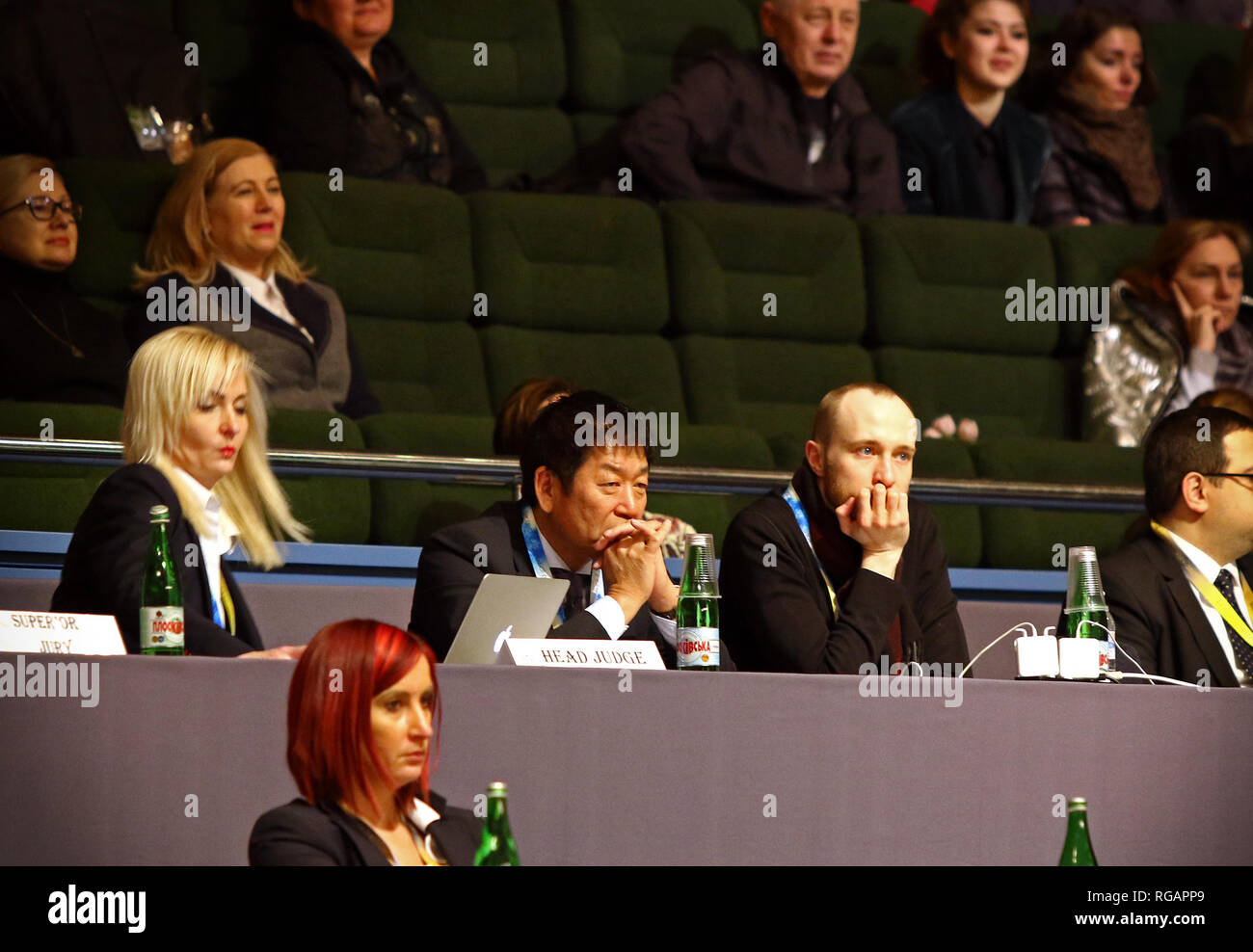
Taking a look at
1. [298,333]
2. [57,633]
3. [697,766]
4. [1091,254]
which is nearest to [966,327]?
[1091,254]

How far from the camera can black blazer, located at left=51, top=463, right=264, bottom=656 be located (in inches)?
105

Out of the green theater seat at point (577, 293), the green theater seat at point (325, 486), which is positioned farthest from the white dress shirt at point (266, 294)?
the green theater seat at point (577, 293)

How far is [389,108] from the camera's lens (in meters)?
4.59

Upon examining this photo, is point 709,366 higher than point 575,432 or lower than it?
higher

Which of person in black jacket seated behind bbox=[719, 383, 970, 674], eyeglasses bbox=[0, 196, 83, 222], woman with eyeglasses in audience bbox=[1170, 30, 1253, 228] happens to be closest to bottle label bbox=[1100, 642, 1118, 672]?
person in black jacket seated behind bbox=[719, 383, 970, 674]

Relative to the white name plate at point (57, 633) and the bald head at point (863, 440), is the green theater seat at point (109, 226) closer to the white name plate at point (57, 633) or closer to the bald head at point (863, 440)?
the bald head at point (863, 440)

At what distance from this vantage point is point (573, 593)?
2.97 metres

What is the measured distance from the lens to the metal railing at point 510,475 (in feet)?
10.9

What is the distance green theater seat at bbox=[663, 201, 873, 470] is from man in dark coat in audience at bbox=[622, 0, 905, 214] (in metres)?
0.24

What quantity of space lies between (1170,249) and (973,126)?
0.62 meters

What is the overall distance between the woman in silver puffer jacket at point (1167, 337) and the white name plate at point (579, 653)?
2.46 meters

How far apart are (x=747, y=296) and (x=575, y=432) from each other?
1.66 metres
